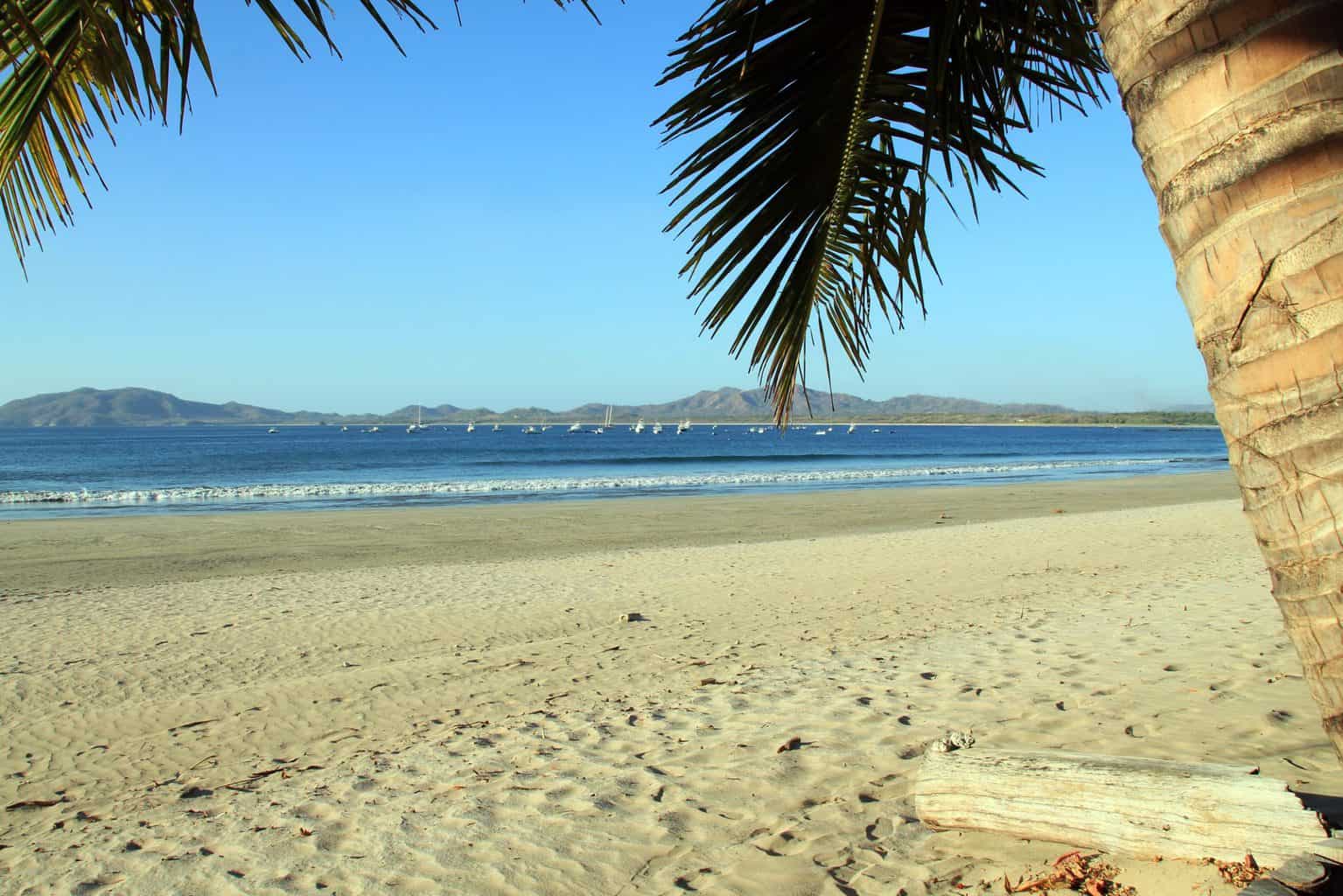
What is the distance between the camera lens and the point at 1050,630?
7.34 meters

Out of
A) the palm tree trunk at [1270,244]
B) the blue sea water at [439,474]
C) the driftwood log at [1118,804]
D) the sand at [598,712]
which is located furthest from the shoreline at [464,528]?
the palm tree trunk at [1270,244]

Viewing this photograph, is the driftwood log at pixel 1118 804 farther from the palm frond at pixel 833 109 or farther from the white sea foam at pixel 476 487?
the white sea foam at pixel 476 487

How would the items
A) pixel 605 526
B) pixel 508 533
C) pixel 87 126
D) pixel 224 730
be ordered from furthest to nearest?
A: pixel 605 526 → pixel 508 533 → pixel 224 730 → pixel 87 126

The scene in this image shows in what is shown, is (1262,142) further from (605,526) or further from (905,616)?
(605,526)

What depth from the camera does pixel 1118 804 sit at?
3.04m

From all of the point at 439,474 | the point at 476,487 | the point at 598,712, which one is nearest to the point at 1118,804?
the point at 598,712

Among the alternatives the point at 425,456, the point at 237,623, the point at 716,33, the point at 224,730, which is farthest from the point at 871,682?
the point at 425,456

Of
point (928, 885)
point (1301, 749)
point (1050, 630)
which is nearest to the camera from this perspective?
point (928, 885)

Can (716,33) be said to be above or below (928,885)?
above

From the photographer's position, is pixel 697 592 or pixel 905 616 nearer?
pixel 905 616

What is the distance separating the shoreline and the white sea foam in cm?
506

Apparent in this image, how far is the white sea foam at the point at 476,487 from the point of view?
1155 inches

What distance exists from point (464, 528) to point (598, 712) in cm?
1423

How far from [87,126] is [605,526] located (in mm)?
17664
